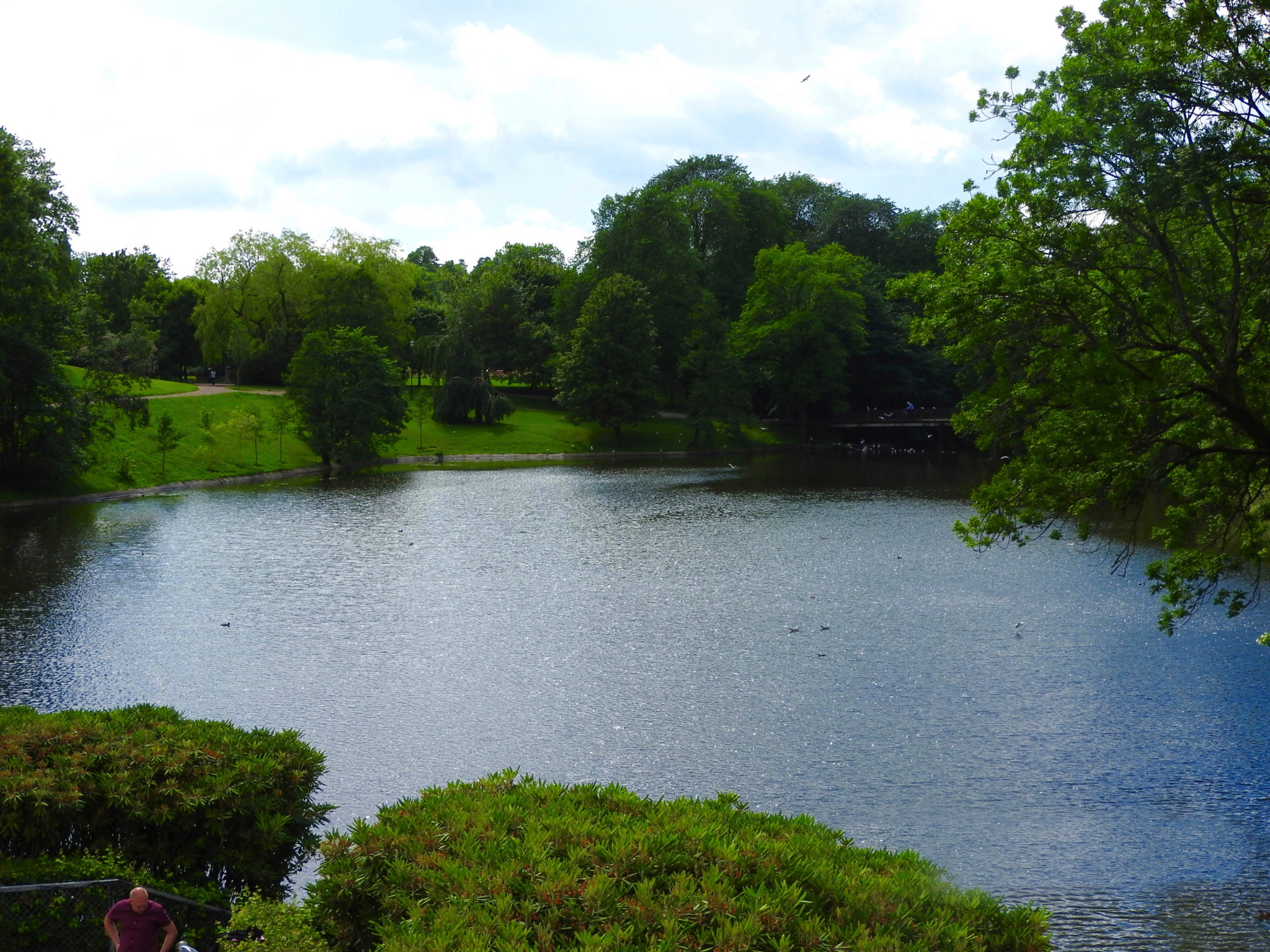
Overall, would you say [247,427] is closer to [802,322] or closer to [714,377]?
[714,377]

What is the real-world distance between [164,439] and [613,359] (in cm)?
3616

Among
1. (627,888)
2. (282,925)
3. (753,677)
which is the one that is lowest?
(753,677)

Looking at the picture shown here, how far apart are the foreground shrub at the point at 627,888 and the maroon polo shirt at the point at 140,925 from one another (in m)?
1.02

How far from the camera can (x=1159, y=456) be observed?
661 inches

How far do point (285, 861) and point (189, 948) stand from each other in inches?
130

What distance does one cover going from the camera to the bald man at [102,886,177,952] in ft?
22.4

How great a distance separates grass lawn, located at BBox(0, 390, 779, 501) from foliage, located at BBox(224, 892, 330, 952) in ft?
150

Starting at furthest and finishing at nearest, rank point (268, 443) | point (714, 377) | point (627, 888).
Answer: point (714, 377), point (268, 443), point (627, 888)

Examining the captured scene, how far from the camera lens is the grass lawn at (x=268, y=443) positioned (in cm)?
5300

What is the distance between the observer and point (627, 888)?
634 centimetres

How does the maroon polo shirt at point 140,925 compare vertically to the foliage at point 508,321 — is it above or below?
below

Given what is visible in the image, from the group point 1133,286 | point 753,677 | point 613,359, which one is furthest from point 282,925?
point 613,359

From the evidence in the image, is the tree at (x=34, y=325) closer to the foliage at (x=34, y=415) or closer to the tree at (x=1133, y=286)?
the foliage at (x=34, y=415)

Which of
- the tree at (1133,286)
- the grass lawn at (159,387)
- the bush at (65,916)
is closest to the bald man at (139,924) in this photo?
the bush at (65,916)
